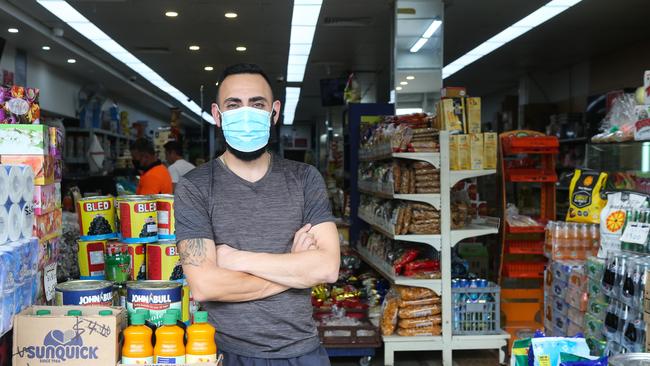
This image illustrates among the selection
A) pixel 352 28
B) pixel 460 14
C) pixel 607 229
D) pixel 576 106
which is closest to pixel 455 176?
pixel 607 229

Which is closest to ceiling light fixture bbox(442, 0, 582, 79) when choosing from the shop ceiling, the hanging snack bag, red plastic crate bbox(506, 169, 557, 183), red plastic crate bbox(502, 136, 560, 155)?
the shop ceiling

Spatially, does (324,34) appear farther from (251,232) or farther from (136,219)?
(251,232)

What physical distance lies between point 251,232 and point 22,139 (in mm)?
1047

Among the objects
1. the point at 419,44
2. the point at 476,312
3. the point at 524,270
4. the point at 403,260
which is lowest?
the point at 476,312

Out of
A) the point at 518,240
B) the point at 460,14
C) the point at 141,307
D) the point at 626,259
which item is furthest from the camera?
the point at 460,14

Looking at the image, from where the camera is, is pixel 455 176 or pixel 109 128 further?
pixel 109 128

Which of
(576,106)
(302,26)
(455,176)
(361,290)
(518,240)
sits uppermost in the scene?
(302,26)

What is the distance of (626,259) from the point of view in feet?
10.9

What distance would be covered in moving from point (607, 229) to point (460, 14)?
5359mm

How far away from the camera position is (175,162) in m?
8.32

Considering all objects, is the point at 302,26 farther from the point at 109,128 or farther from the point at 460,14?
the point at 109,128

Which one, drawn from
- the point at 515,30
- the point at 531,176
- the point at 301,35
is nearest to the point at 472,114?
the point at 531,176

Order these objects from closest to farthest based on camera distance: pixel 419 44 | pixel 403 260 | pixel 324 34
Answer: pixel 403 260
pixel 419 44
pixel 324 34

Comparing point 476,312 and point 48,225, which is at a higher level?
point 48,225
